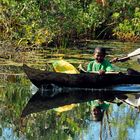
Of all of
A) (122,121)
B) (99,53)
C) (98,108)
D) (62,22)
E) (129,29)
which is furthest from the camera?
(129,29)

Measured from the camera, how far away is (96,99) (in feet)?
30.4

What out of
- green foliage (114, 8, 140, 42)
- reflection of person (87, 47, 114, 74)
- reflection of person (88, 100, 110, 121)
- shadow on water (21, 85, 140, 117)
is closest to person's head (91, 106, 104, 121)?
reflection of person (88, 100, 110, 121)

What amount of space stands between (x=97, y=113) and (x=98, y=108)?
0.39 m

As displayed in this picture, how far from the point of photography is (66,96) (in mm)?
9492

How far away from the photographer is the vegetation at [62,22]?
48.0 feet

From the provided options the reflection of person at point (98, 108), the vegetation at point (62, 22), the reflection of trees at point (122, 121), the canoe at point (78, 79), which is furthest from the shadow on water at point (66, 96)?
the vegetation at point (62, 22)

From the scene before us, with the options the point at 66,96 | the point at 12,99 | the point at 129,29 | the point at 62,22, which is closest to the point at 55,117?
the point at 12,99

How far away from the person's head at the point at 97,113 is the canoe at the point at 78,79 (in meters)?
1.37

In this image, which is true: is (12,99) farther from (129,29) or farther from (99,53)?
(129,29)

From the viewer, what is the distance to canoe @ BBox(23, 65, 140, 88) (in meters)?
9.50

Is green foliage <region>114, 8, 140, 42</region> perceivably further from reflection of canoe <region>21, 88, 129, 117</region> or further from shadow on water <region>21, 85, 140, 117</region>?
reflection of canoe <region>21, 88, 129, 117</region>

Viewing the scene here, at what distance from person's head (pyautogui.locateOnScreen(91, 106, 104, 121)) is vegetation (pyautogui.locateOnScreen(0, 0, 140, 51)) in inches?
225

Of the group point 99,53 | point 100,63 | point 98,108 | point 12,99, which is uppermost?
point 99,53

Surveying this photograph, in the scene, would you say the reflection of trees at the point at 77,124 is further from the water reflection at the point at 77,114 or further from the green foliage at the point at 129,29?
the green foliage at the point at 129,29
